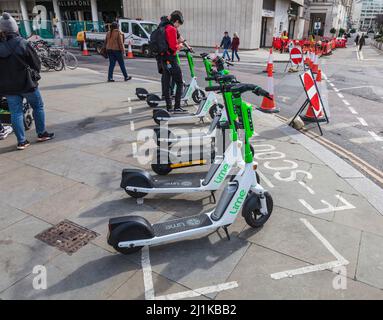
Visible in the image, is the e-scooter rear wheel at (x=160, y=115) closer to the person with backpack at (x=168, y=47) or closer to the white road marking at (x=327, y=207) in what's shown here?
the person with backpack at (x=168, y=47)

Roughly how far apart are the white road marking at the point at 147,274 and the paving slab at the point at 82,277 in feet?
0.34

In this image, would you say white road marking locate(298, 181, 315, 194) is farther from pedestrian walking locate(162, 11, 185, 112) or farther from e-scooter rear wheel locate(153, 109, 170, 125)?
→ pedestrian walking locate(162, 11, 185, 112)

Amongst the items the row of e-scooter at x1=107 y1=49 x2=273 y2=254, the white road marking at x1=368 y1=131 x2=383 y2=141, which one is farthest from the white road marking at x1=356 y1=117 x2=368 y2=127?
the row of e-scooter at x1=107 y1=49 x2=273 y2=254

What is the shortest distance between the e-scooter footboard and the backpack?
4.92 meters

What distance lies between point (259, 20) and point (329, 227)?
95.4ft

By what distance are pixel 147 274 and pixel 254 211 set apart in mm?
1303

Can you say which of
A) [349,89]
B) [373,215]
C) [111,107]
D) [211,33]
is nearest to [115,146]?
[111,107]

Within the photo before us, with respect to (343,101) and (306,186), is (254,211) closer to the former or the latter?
(306,186)

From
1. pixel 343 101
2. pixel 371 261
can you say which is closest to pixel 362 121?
pixel 343 101

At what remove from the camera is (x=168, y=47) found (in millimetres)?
7098

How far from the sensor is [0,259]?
9.73 feet

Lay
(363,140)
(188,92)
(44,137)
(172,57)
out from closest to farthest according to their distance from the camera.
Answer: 1. (44,137)
2. (363,140)
3. (172,57)
4. (188,92)
